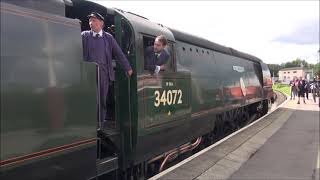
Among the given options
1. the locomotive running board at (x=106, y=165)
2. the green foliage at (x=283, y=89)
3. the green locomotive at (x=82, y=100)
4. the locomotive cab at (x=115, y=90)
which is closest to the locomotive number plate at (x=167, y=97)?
the green locomotive at (x=82, y=100)

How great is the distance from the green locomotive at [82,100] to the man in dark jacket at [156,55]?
11 cm

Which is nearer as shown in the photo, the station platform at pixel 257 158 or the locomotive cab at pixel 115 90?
the locomotive cab at pixel 115 90

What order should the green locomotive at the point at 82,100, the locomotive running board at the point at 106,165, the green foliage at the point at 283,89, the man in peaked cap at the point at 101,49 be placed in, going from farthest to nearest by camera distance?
the green foliage at the point at 283,89
the locomotive running board at the point at 106,165
the man in peaked cap at the point at 101,49
the green locomotive at the point at 82,100

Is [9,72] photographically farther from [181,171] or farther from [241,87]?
[241,87]

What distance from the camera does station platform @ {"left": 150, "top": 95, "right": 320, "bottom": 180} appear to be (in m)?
9.07

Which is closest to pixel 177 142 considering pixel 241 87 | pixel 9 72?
pixel 9 72

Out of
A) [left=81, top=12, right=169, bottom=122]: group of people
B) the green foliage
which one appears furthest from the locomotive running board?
the green foliage

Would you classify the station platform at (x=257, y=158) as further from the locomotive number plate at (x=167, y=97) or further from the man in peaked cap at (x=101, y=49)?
the man in peaked cap at (x=101, y=49)

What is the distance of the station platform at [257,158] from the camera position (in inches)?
357

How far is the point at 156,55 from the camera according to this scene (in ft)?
25.8

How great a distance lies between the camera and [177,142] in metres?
9.59

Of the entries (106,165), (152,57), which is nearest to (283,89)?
(152,57)

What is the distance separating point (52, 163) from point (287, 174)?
5886 mm

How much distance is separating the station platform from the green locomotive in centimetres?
56
